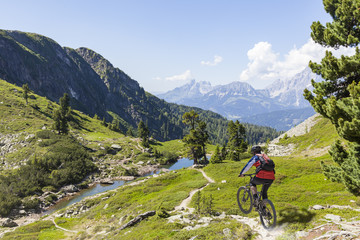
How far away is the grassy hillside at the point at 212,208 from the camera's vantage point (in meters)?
14.0

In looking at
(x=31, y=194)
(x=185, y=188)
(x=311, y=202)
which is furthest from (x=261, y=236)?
(x=31, y=194)

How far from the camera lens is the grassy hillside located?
13959 mm

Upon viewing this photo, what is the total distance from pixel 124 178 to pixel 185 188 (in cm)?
5473

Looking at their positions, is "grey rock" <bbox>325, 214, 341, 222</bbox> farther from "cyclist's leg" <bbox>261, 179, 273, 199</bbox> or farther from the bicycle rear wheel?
"cyclist's leg" <bbox>261, 179, 273, 199</bbox>

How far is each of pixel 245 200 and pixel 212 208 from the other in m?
10.3

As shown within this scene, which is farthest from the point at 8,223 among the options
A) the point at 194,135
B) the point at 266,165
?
the point at 266,165

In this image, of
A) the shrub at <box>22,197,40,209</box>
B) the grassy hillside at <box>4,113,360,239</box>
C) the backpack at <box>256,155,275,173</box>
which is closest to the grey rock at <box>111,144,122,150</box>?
the shrub at <box>22,197,40,209</box>

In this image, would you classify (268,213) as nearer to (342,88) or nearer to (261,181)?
(261,181)

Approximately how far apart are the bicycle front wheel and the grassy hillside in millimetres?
1185

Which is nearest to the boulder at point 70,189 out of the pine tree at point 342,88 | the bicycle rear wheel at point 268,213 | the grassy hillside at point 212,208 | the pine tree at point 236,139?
the grassy hillside at point 212,208

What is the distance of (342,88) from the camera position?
47.0ft

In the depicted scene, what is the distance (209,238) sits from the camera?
13648 mm

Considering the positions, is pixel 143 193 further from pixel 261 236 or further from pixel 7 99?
pixel 7 99

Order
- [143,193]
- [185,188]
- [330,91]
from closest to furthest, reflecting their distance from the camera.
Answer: [330,91], [185,188], [143,193]
